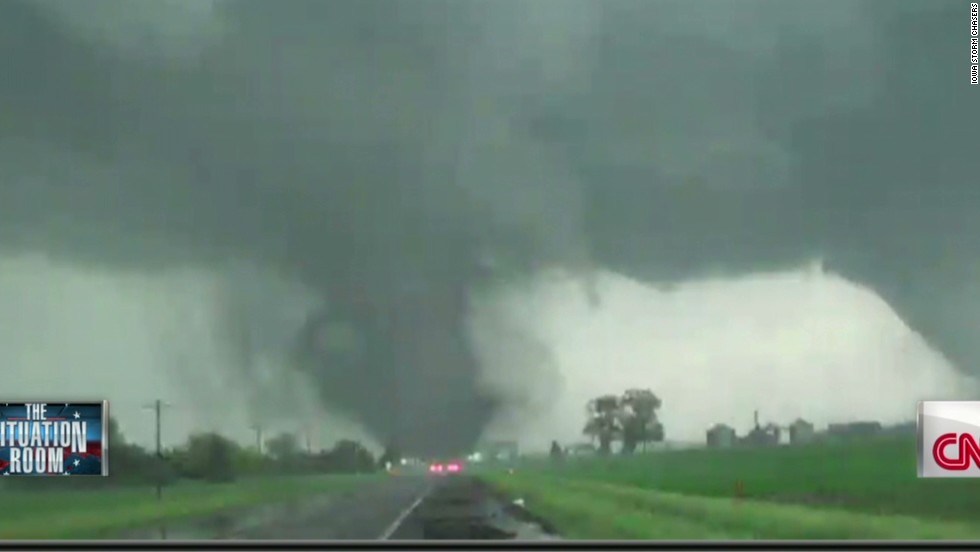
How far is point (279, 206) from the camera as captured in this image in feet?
12.1

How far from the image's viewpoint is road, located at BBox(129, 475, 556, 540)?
3660 mm

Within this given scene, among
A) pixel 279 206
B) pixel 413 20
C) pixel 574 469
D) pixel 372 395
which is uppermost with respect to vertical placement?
pixel 413 20

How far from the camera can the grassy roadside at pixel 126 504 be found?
3.69 meters

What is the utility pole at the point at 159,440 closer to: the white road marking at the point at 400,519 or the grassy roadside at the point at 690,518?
the white road marking at the point at 400,519

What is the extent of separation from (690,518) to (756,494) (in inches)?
9.6

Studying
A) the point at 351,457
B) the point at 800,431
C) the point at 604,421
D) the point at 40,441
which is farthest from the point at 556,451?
the point at 40,441

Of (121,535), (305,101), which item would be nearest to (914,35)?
(305,101)

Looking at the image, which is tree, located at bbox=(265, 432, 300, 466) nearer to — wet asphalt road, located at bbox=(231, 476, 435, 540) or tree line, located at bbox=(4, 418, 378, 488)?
tree line, located at bbox=(4, 418, 378, 488)

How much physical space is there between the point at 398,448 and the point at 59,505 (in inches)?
49.4

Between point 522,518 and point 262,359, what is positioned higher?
point 262,359

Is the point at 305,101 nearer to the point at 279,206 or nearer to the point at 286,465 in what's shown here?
the point at 279,206
